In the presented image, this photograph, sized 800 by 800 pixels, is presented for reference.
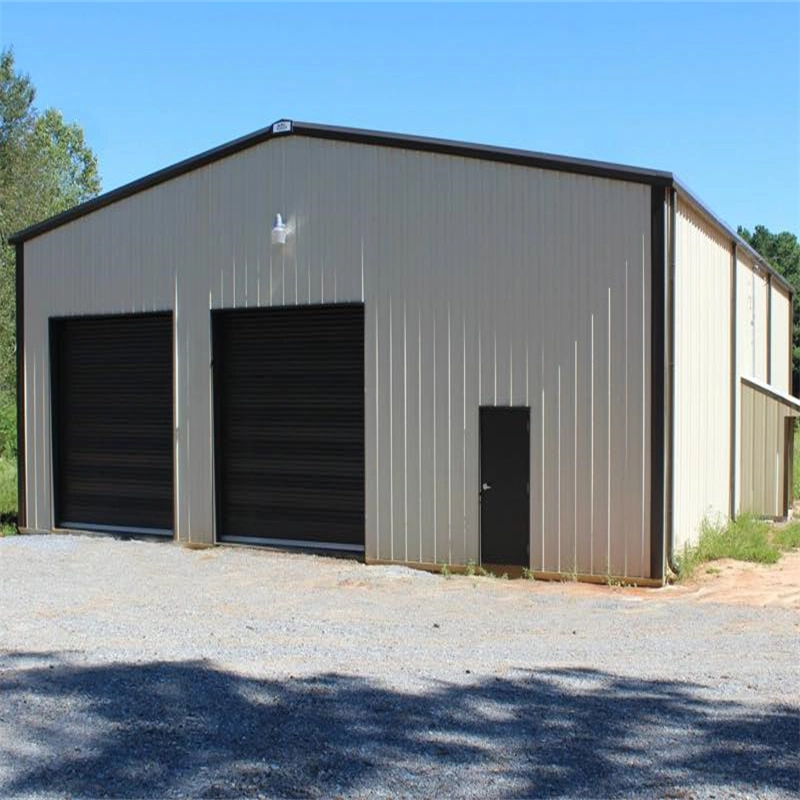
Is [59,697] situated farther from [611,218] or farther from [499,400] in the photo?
[611,218]

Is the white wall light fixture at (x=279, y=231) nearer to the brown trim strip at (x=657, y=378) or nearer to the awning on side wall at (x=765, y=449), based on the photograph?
the brown trim strip at (x=657, y=378)

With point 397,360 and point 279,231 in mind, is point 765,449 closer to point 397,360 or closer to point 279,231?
point 397,360

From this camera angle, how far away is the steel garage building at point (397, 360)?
39.2ft

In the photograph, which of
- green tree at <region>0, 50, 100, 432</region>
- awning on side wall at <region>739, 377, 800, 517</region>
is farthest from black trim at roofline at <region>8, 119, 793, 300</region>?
green tree at <region>0, 50, 100, 432</region>

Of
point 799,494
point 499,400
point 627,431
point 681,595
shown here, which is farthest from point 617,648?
point 799,494

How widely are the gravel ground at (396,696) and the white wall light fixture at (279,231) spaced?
521cm

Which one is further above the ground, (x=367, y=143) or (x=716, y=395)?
(x=367, y=143)

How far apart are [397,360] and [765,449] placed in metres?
6.85

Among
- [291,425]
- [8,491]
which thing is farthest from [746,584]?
[8,491]

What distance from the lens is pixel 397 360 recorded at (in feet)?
43.8

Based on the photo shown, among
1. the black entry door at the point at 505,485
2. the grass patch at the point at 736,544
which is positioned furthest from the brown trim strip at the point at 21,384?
the grass patch at the point at 736,544

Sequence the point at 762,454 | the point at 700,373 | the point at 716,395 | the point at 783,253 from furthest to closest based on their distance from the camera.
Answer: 1. the point at 783,253
2. the point at 762,454
3. the point at 716,395
4. the point at 700,373

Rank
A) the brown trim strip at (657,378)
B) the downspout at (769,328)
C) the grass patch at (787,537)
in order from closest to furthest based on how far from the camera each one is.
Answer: the brown trim strip at (657,378)
the grass patch at (787,537)
the downspout at (769,328)

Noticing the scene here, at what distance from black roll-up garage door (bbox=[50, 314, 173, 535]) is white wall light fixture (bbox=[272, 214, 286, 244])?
251 cm
